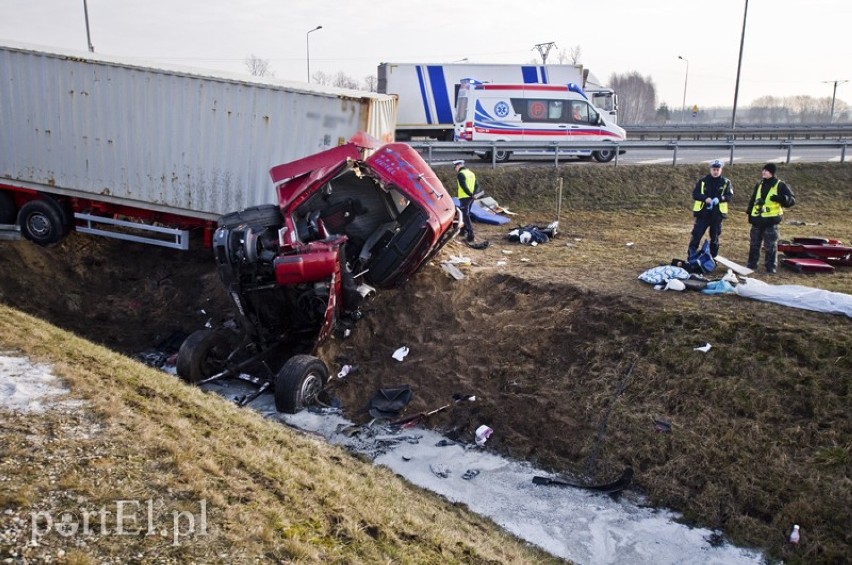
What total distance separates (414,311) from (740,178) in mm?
10911

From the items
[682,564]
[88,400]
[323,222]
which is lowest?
[682,564]

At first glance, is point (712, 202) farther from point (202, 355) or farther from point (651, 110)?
point (651, 110)

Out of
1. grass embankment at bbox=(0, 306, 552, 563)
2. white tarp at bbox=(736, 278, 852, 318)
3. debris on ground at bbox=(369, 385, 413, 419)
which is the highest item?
white tarp at bbox=(736, 278, 852, 318)

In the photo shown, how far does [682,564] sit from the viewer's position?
574 centimetres

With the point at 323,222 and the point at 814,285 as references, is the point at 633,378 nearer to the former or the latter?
the point at 814,285

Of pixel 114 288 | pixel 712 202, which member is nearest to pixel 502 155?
Result: pixel 712 202

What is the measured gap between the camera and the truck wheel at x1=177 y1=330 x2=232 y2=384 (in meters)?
8.34

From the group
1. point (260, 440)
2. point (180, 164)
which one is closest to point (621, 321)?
point (260, 440)

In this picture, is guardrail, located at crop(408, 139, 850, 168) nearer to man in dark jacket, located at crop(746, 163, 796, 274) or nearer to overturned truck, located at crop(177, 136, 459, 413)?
man in dark jacket, located at crop(746, 163, 796, 274)

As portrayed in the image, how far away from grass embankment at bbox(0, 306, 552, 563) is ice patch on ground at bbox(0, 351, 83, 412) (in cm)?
10

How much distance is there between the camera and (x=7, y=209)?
11953mm

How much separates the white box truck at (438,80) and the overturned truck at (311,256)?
625 inches

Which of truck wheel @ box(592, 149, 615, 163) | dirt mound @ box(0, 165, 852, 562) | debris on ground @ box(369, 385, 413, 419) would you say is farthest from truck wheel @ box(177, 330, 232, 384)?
truck wheel @ box(592, 149, 615, 163)

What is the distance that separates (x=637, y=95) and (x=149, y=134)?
9319 cm
